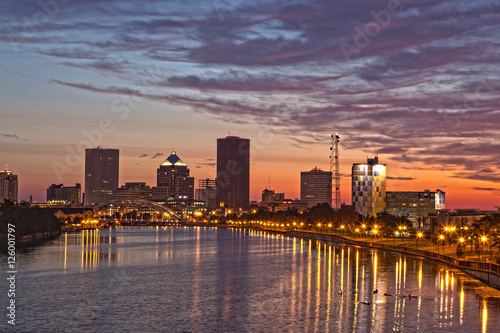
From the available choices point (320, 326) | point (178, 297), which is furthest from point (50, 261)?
point (320, 326)

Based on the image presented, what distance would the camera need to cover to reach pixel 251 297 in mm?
64938

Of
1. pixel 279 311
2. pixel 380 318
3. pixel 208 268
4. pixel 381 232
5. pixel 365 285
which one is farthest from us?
pixel 381 232

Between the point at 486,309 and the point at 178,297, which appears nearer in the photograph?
the point at 486,309

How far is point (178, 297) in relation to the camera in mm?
64562

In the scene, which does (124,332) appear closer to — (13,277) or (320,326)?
(320,326)

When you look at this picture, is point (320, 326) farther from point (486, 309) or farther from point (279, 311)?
point (486, 309)

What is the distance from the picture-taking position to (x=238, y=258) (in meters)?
116

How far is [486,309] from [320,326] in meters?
15.8

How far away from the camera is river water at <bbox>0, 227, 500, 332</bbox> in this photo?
165ft

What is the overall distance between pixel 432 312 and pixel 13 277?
170ft

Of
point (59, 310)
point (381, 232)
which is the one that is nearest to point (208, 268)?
point (59, 310)

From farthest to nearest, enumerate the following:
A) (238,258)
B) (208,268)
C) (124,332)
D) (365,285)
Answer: (238,258) < (208,268) < (365,285) < (124,332)

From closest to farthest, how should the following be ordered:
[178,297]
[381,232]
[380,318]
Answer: [380,318] < [178,297] < [381,232]

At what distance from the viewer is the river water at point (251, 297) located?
165 feet
